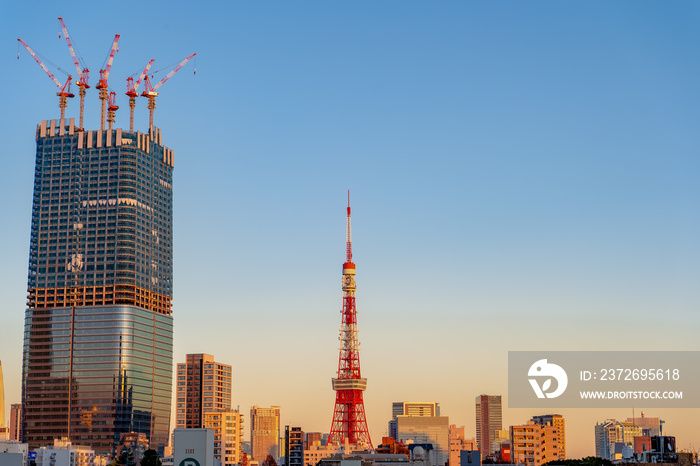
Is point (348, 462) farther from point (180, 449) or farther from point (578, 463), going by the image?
point (578, 463)

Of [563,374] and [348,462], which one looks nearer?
[348,462]

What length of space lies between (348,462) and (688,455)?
9468cm

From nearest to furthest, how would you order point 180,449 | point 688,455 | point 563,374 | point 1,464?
point 180,449 < point 1,464 < point 563,374 < point 688,455

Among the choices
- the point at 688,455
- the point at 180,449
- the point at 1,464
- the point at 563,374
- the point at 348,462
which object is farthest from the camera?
the point at 688,455

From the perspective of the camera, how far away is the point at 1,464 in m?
90.2

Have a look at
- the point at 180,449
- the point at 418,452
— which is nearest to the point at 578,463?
the point at 418,452

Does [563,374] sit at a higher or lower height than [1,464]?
higher

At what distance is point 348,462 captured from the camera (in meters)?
110

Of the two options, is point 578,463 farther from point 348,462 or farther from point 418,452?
point 348,462

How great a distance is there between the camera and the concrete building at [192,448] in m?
80.8

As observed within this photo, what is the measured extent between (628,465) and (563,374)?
75.0 m

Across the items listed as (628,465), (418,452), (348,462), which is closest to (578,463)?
(628,465)

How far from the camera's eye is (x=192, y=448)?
265 feet

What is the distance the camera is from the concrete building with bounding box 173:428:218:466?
8075cm
